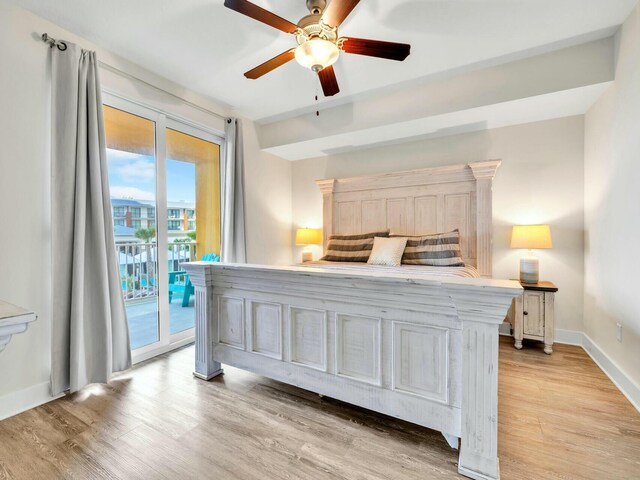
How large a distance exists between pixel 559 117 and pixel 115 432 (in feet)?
14.8

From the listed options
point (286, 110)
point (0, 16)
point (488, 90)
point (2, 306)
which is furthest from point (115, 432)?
point (488, 90)

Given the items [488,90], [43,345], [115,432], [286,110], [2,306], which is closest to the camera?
[2,306]

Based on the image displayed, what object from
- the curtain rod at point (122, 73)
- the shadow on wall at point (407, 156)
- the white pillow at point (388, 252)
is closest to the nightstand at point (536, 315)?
the white pillow at point (388, 252)

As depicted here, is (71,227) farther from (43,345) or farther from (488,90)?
(488,90)

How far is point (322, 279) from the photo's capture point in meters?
1.70

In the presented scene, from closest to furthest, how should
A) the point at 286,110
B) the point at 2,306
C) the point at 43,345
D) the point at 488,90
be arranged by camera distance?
the point at 2,306
the point at 43,345
the point at 488,90
the point at 286,110

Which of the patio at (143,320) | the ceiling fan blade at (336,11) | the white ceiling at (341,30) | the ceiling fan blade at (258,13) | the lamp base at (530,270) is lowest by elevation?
the patio at (143,320)

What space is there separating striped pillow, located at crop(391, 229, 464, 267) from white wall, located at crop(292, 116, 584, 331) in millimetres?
572

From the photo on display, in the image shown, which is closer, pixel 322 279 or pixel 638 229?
pixel 322 279

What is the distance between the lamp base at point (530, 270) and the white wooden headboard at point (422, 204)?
1.14 feet

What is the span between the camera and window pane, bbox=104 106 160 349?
255 centimetres

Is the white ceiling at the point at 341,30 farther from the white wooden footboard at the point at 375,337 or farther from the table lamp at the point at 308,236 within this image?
the table lamp at the point at 308,236

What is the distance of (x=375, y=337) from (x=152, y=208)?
239cm

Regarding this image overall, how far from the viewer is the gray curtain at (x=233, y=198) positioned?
335 centimetres
